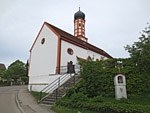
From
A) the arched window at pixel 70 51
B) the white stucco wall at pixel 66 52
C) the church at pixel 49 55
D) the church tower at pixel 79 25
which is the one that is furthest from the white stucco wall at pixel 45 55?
the church tower at pixel 79 25

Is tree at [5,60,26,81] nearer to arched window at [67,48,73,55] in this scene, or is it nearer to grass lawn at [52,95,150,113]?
arched window at [67,48,73,55]

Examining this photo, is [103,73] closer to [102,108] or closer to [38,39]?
[102,108]

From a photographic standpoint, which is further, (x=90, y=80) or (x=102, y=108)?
(x=90, y=80)

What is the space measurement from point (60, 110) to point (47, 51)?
427 inches

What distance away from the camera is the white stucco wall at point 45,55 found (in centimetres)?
1510

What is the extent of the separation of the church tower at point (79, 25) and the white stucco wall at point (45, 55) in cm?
1462

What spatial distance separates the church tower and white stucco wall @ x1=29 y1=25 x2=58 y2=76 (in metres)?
14.6

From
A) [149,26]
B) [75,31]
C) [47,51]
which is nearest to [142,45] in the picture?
[149,26]

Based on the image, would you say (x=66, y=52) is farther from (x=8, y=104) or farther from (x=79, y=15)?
(x=79, y=15)

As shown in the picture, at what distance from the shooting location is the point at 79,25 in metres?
32.8

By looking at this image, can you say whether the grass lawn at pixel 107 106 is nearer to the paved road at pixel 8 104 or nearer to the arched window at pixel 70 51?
the paved road at pixel 8 104

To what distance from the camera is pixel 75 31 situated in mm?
32562

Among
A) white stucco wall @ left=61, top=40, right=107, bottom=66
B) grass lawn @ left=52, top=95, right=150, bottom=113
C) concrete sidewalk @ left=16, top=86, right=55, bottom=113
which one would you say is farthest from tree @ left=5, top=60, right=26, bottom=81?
grass lawn @ left=52, top=95, right=150, bottom=113

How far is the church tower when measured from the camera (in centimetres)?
3161
